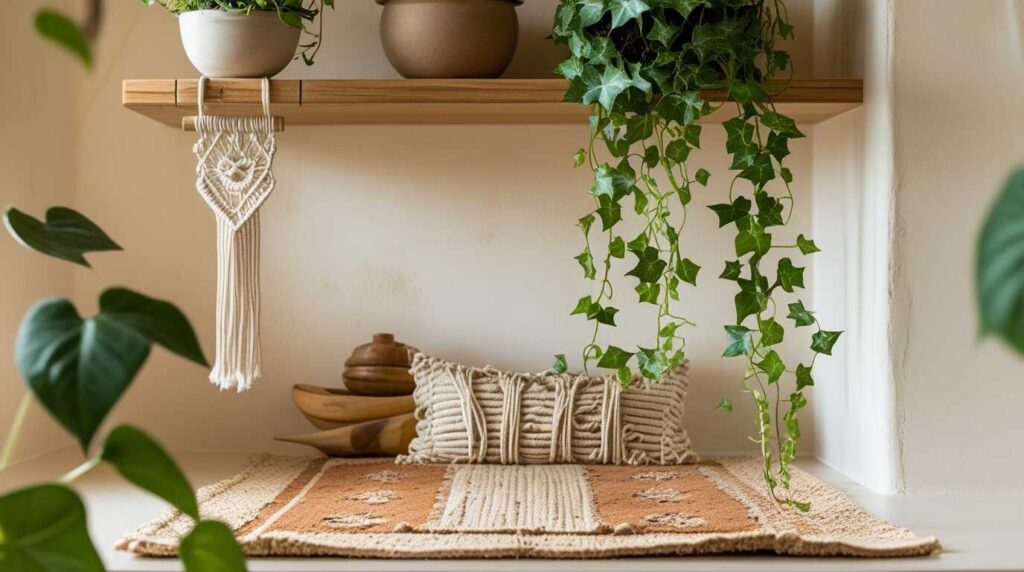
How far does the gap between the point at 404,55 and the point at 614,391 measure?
0.51 m

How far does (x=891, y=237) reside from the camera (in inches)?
53.7

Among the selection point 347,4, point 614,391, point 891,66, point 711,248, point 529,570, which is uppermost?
point 347,4

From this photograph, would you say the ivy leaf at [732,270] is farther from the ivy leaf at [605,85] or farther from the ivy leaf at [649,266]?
the ivy leaf at [605,85]

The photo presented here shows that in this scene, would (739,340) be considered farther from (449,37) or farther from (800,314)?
(449,37)

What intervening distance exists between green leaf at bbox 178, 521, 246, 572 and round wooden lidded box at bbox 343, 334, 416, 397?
94cm

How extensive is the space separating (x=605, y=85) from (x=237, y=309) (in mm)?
535

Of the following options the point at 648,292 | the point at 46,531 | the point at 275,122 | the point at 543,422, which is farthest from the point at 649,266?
the point at 46,531

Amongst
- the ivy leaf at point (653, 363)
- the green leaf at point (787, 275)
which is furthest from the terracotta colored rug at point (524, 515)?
the green leaf at point (787, 275)

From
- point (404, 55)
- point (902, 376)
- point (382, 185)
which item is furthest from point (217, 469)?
point (902, 376)

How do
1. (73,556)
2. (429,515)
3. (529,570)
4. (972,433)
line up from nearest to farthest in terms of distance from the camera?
(73,556), (529,570), (429,515), (972,433)

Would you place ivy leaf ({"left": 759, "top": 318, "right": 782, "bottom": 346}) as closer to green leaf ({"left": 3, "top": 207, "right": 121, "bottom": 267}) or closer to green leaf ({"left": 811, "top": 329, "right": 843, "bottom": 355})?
green leaf ({"left": 811, "top": 329, "right": 843, "bottom": 355})

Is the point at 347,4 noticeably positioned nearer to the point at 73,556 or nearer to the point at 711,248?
the point at 711,248

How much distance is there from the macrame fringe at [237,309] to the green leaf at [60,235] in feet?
2.27

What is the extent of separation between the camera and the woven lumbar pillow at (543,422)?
5.00ft
